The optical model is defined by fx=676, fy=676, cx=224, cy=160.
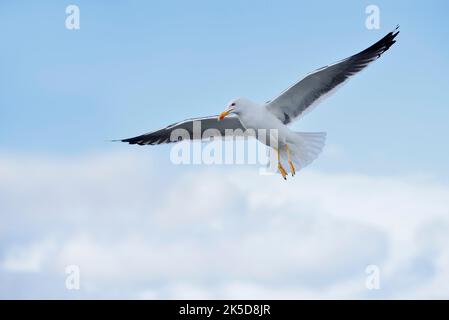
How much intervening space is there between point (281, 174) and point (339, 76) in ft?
3.01

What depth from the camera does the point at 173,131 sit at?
19.3ft

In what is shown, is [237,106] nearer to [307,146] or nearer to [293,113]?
[293,113]

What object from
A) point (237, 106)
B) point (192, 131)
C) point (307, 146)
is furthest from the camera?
point (192, 131)

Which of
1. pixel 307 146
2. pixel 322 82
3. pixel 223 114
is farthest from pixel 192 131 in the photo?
pixel 322 82

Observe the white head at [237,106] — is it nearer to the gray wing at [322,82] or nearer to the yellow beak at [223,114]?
the yellow beak at [223,114]

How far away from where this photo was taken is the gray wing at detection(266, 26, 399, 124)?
5.34 meters

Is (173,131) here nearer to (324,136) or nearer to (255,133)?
(255,133)

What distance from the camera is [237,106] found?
5344 mm

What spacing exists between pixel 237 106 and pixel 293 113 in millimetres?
539

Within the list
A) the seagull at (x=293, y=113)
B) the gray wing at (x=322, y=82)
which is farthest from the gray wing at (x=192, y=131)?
the gray wing at (x=322, y=82)
